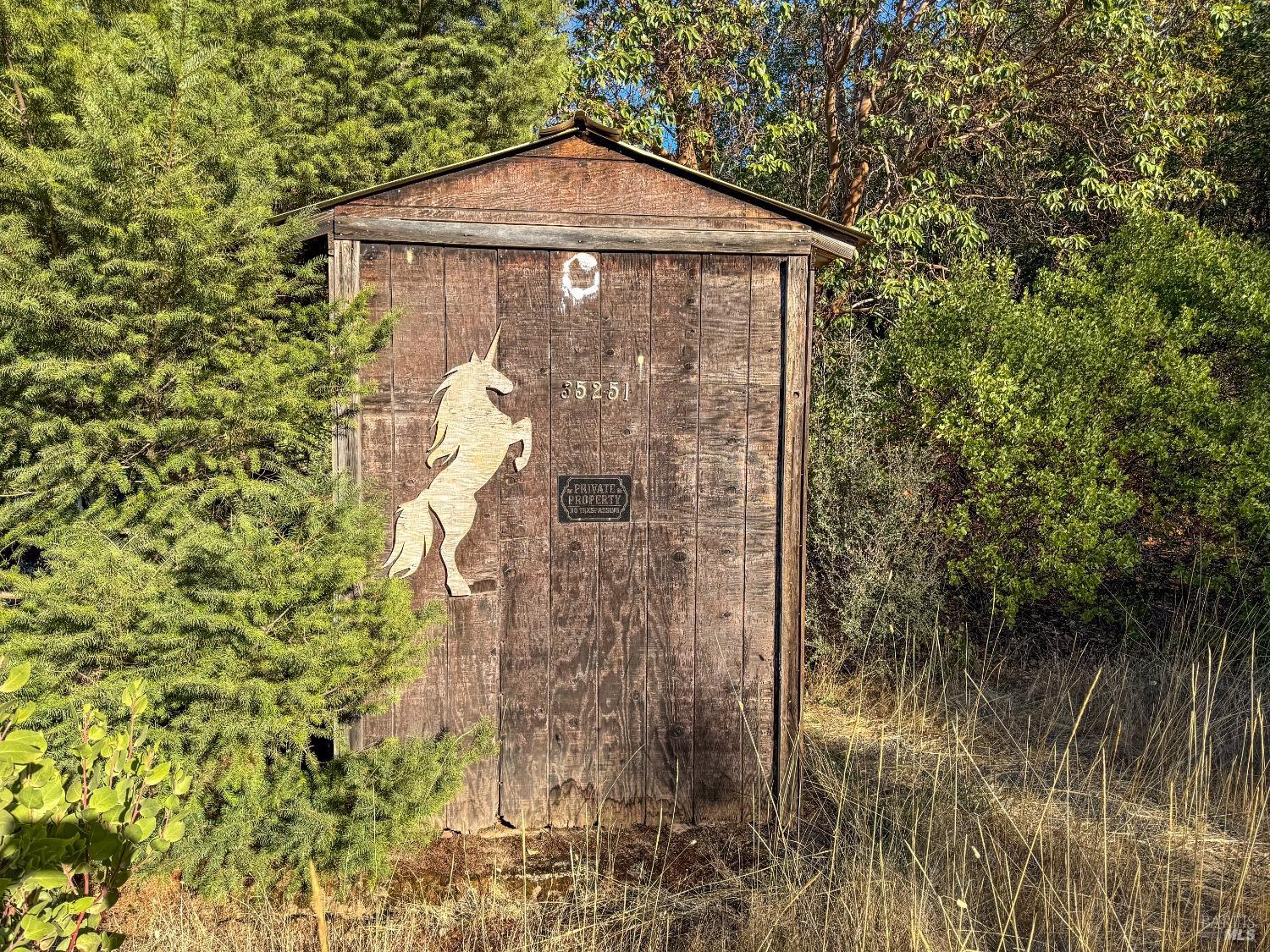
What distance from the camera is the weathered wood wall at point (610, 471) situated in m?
3.76

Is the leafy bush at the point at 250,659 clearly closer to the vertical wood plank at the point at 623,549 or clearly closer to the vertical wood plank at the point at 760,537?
the vertical wood plank at the point at 623,549

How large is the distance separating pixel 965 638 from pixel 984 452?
4.44 feet

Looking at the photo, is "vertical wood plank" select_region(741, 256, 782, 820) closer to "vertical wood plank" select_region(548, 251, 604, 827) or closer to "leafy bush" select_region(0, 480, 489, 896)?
"vertical wood plank" select_region(548, 251, 604, 827)

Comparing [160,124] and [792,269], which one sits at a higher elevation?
[160,124]

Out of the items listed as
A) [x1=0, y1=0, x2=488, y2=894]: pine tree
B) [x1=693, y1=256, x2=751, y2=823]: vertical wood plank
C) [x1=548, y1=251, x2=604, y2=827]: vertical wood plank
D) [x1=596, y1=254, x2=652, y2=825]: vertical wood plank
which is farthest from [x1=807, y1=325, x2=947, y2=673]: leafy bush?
[x1=0, y1=0, x2=488, y2=894]: pine tree

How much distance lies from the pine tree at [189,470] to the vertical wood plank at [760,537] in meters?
1.40

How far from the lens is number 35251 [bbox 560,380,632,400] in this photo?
3.89 m

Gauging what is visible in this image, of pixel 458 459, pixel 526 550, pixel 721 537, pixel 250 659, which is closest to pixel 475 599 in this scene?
pixel 526 550

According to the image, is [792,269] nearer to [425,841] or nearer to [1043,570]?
[425,841]

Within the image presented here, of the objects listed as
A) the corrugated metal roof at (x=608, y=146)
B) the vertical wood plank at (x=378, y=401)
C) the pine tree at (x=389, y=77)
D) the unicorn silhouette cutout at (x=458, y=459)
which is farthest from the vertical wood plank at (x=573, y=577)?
the pine tree at (x=389, y=77)

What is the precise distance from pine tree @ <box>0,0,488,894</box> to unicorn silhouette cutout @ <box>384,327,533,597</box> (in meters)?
0.26

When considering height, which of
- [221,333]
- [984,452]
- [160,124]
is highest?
[160,124]

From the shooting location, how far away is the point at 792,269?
13.0 feet

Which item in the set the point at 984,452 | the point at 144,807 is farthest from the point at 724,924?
the point at 984,452
